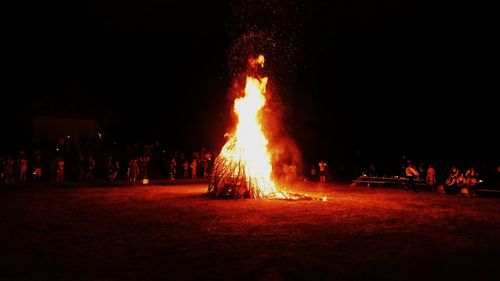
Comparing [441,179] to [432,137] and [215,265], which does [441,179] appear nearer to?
[432,137]

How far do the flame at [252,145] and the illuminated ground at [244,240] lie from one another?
6.90ft

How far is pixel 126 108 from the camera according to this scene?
40.7m

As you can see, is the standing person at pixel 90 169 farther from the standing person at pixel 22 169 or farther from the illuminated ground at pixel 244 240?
the illuminated ground at pixel 244 240

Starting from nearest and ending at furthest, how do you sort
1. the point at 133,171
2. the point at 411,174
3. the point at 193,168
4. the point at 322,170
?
the point at 411,174
the point at 133,171
the point at 322,170
the point at 193,168

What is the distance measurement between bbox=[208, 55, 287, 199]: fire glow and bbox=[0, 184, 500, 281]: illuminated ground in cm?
181

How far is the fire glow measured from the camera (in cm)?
Result: 1780

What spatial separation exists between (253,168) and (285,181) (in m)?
10.0

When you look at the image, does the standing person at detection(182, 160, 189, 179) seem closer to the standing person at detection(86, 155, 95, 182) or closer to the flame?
the standing person at detection(86, 155, 95, 182)

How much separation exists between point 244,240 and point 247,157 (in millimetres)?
8878

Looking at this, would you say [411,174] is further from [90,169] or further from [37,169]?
[37,169]

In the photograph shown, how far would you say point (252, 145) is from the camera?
18.5 m

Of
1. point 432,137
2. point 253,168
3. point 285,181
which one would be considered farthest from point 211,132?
point 253,168

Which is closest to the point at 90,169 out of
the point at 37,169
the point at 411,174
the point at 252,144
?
the point at 37,169

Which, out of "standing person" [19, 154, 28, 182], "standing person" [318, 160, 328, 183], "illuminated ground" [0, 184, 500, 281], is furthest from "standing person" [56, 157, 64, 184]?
"standing person" [318, 160, 328, 183]
